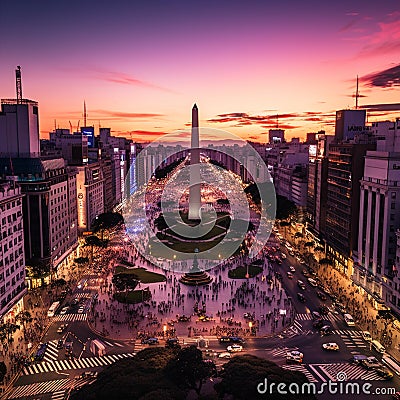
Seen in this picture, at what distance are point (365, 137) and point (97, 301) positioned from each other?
45.5m

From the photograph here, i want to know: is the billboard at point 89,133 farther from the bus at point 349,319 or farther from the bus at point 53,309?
the bus at point 349,319

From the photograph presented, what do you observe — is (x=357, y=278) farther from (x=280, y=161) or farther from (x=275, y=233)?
(x=280, y=161)

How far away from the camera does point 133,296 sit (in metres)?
55.3

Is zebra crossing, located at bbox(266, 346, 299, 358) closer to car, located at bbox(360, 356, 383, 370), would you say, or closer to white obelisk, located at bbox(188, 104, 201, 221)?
car, located at bbox(360, 356, 383, 370)

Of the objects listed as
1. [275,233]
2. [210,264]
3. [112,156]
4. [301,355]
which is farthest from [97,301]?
[112,156]

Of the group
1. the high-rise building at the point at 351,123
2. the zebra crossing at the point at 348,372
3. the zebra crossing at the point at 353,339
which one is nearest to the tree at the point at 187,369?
the zebra crossing at the point at 348,372

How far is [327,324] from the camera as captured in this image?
154 ft

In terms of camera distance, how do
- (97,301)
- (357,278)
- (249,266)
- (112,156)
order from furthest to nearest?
1. (112,156)
2. (249,266)
3. (357,278)
4. (97,301)

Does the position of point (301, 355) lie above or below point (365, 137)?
below

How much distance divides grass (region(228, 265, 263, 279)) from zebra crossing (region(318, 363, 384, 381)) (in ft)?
90.9

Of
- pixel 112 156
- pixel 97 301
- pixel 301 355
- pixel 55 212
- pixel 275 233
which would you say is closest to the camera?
pixel 301 355

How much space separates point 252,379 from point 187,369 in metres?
4.15

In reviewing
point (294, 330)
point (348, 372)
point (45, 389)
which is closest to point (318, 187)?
point (294, 330)

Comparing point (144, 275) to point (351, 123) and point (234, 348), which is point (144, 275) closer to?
point (234, 348)
